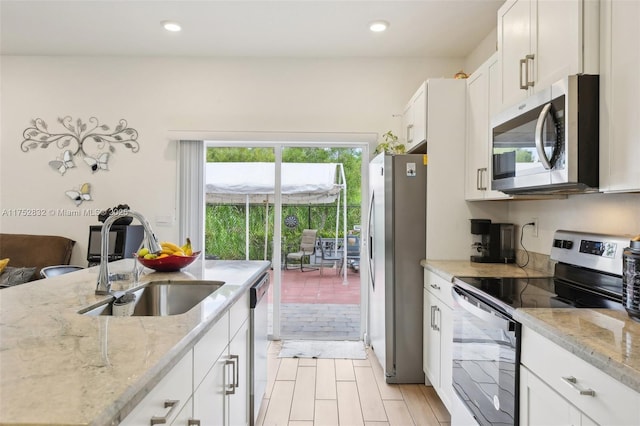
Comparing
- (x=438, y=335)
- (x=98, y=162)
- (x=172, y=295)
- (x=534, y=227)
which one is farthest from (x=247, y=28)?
(x=438, y=335)

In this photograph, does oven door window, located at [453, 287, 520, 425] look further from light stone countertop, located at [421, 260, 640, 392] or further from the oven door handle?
light stone countertop, located at [421, 260, 640, 392]

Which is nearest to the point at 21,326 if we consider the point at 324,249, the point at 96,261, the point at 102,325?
the point at 102,325

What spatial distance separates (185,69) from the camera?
12.5 ft

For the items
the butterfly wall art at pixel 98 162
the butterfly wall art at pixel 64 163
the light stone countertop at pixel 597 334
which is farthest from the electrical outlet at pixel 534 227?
the butterfly wall art at pixel 64 163

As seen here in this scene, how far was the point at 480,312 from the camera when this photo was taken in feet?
5.70

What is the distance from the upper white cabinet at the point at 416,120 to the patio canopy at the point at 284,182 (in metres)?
0.82

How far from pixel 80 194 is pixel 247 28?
7.64 ft

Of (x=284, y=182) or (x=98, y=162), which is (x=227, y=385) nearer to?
(x=284, y=182)

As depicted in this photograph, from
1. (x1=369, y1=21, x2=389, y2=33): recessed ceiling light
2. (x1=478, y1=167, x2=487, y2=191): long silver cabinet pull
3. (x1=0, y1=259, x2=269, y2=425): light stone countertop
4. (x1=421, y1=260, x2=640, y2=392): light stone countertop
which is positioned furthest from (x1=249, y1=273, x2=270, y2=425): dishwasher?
(x1=369, y1=21, x2=389, y2=33): recessed ceiling light

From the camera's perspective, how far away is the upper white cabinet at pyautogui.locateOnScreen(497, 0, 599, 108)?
1.48 meters

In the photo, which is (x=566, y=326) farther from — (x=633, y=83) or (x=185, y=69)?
(x=185, y=69)

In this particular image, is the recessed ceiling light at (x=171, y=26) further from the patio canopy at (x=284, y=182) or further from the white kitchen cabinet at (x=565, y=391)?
the white kitchen cabinet at (x=565, y=391)

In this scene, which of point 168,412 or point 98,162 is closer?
point 168,412

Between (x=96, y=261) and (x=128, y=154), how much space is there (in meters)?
1.09
